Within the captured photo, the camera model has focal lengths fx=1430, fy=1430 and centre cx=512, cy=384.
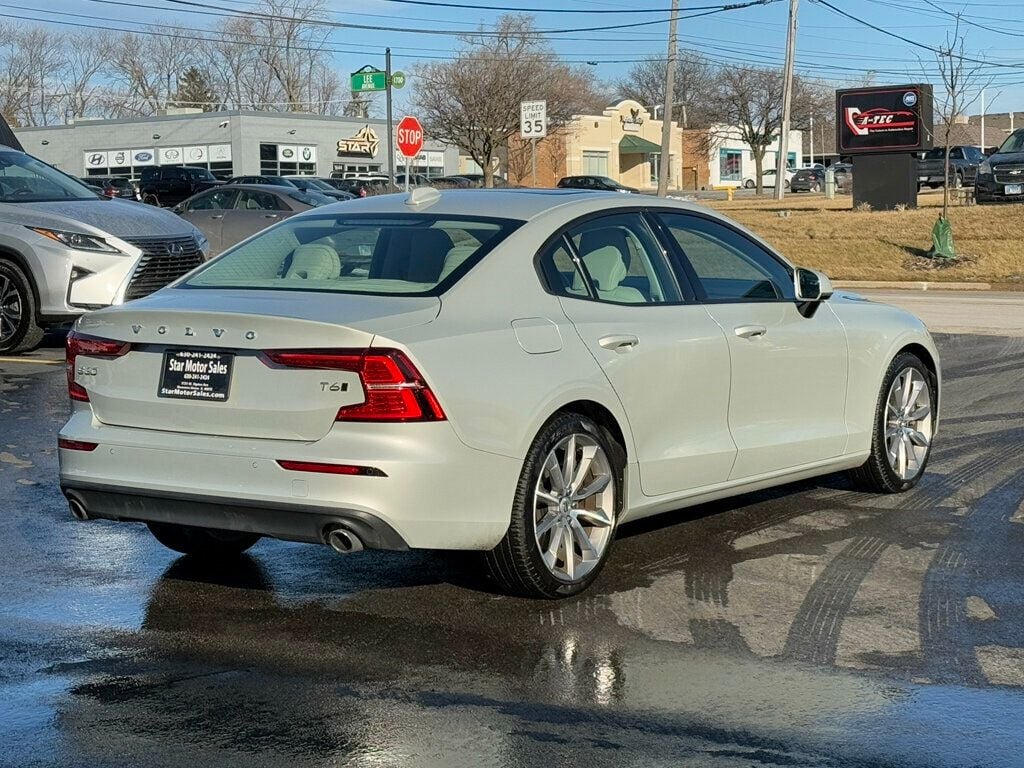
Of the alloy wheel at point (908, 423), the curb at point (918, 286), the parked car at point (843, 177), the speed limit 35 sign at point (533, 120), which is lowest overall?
the curb at point (918, 286)

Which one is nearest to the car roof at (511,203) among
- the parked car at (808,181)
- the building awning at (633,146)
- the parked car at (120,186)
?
the parked car at (120,186)

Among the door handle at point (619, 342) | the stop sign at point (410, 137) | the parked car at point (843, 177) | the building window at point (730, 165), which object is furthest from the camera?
the building window at point (730, 165)

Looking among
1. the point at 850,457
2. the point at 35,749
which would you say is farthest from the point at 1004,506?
the point at 35,749

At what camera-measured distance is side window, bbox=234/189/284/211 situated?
26234mm

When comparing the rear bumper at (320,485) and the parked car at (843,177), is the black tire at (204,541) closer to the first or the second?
the rear bumper at (320,485)

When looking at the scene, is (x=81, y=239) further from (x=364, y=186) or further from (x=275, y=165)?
(x=275, y=165)

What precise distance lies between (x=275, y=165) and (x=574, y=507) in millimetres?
65911

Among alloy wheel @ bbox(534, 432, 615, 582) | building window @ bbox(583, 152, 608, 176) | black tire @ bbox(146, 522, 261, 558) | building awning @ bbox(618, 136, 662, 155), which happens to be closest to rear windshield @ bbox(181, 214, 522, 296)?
alloy wheel @ bbox(534, 432, 615, 582)

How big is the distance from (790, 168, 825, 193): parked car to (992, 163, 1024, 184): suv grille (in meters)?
40.4

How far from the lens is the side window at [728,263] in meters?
6.75

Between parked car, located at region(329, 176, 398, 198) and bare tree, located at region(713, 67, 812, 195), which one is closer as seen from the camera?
parked car, located at region(329, 176, 398, 198)

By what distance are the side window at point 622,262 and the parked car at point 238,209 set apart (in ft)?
63.3

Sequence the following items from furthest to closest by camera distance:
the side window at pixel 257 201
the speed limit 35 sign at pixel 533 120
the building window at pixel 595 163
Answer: the building window at pixel 595 163 → the speed limit 35 sign at pixel 533 120 → the side window at pixel 257 201

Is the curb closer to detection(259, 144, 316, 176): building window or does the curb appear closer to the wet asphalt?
the wet asphalt
